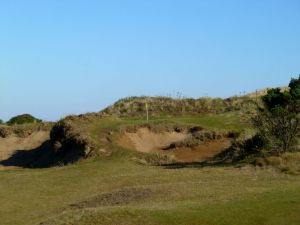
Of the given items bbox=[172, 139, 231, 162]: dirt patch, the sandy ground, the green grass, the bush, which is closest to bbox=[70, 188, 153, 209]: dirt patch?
the green grass

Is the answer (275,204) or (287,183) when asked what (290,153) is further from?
(275,204)

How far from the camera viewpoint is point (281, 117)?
102 feet

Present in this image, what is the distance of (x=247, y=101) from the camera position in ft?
175

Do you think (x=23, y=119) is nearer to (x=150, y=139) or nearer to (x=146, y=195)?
(x=150, y=139)

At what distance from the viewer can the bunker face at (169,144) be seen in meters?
39.0

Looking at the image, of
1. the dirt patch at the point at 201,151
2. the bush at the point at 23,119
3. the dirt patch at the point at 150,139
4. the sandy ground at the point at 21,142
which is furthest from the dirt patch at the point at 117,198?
the bush at the point at 23,119

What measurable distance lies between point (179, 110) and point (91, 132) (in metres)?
14.6

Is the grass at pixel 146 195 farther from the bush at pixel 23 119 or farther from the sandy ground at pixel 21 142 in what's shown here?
the bush at pixel 23 119

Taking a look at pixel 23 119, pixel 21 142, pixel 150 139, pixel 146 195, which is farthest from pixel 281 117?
pixel 23 119

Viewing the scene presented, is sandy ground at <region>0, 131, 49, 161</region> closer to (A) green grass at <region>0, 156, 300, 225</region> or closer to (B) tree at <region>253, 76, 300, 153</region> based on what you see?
(A) green grass at <region>0, 156, 300, 225</region>

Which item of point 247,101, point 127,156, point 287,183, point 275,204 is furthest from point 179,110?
point 275,204

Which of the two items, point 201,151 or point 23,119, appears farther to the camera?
point 23,119

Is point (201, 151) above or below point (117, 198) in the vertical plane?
above

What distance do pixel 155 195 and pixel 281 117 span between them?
11.7m
